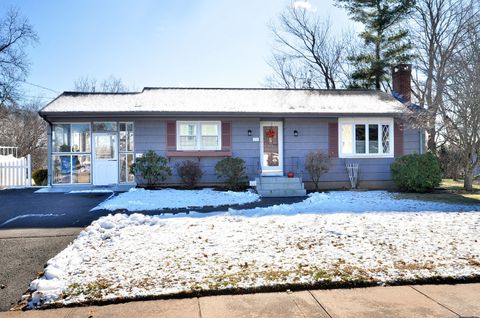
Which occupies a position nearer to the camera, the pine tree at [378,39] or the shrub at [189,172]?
the shrub at [189,172]

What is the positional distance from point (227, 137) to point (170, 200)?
3.96m

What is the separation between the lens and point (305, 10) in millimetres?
27906

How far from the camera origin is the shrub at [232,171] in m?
11.9

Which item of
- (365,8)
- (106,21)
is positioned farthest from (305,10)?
(106,21)

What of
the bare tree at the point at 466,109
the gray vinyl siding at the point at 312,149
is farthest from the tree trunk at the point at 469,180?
the gray vinyl siding at the point at 312,149

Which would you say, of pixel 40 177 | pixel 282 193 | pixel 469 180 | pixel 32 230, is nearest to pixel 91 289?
pixel 32 230

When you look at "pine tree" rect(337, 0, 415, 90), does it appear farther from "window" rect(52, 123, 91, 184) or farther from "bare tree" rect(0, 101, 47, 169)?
"bare tree" rect(0, 101, 47, 169)

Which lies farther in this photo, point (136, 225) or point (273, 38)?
point (273, 38)

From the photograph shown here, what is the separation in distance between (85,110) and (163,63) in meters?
13.0

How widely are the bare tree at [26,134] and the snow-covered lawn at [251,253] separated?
26257 millimetres

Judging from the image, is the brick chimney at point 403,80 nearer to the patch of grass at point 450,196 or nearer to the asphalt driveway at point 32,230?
the patch of grass at point 450,196

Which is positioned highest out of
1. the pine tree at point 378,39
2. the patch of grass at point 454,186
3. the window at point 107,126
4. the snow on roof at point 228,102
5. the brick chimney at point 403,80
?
the pine tree at point 378,39

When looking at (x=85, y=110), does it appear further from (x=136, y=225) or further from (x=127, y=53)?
(x=127, y=53)

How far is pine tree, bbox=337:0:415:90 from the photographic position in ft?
76.7
